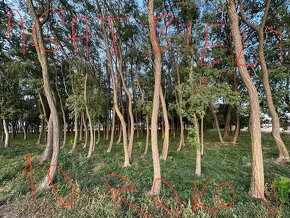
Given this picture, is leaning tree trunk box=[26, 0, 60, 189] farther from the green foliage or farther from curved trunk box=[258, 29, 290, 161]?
curved trunk box=[258, 29, 290, 161]

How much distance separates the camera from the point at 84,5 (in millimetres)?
7617

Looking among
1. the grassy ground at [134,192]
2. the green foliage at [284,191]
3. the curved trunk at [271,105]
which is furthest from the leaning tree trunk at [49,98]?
the curved trunk at [271,105]

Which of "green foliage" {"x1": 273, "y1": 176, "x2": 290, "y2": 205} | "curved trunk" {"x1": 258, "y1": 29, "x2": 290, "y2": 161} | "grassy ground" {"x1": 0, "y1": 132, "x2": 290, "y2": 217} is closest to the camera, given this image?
"grassy ground" {"x1": 0, "y1": 132, "x2": 290, "y2": 217}

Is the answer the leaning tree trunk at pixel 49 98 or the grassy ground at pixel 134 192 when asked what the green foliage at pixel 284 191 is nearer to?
the grassy ground at pixel 134 192

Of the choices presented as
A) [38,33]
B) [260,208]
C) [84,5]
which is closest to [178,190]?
[260,208]

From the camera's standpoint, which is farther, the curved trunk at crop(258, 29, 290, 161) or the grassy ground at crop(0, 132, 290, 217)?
the curved trunk at crop(258, 29, 290, 161)

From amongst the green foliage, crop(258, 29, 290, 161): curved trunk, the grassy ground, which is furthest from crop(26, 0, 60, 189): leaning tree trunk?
crop(258, 29, 290, 161): curved trunk

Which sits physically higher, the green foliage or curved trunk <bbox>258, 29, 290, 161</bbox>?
curved trunk <bbox>258, 29, 290, 161</bbox>

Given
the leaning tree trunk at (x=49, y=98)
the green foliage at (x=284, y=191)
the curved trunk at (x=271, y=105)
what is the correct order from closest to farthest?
the green foliage at (x=284, y=191), the leaning tree trunk at (x=49, y=98), the curved trunk at (x=271, y=105)

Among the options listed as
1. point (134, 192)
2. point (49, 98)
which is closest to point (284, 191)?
point (134, 192)

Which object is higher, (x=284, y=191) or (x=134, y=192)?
(x=284, y=191)

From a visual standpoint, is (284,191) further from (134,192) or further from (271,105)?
(271,105)

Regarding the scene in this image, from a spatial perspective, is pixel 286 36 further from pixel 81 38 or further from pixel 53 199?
pixel 53 199

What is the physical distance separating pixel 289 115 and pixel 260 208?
1101 cm
